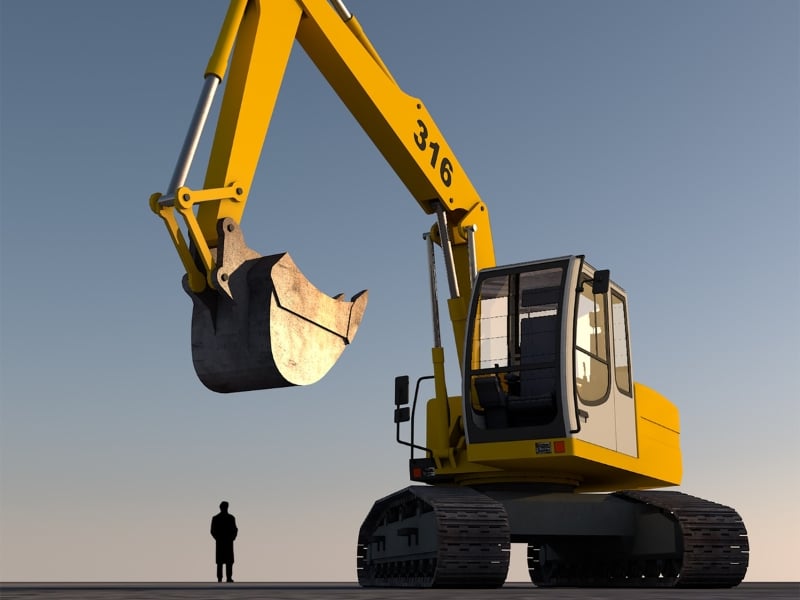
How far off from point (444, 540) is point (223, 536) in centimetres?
648

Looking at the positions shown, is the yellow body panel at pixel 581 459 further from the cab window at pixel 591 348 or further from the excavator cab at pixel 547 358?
the cab window at pixel 591 348

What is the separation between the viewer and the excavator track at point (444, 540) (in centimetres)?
1080

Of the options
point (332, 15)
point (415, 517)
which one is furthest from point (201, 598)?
point (332, 15)

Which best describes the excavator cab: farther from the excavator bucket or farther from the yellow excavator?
the excavator bucket

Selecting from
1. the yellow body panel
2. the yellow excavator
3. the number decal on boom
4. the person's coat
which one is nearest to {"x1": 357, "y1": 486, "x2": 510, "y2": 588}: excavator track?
the yellow excavator

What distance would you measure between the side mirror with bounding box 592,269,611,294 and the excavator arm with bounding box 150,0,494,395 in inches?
104

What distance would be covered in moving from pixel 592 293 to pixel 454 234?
2.78 meters

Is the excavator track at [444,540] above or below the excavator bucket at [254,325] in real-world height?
below

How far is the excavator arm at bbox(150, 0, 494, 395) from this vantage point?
30.6 feet

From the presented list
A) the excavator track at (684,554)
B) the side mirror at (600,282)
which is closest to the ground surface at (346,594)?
the excavator track at (684,554)

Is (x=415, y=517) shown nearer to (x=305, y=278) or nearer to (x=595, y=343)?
(x=595, y=343)

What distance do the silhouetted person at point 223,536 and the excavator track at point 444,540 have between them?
3803mm

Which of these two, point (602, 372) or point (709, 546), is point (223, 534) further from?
point (709, 546)

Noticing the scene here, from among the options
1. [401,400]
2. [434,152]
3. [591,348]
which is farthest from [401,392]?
[434,152]
